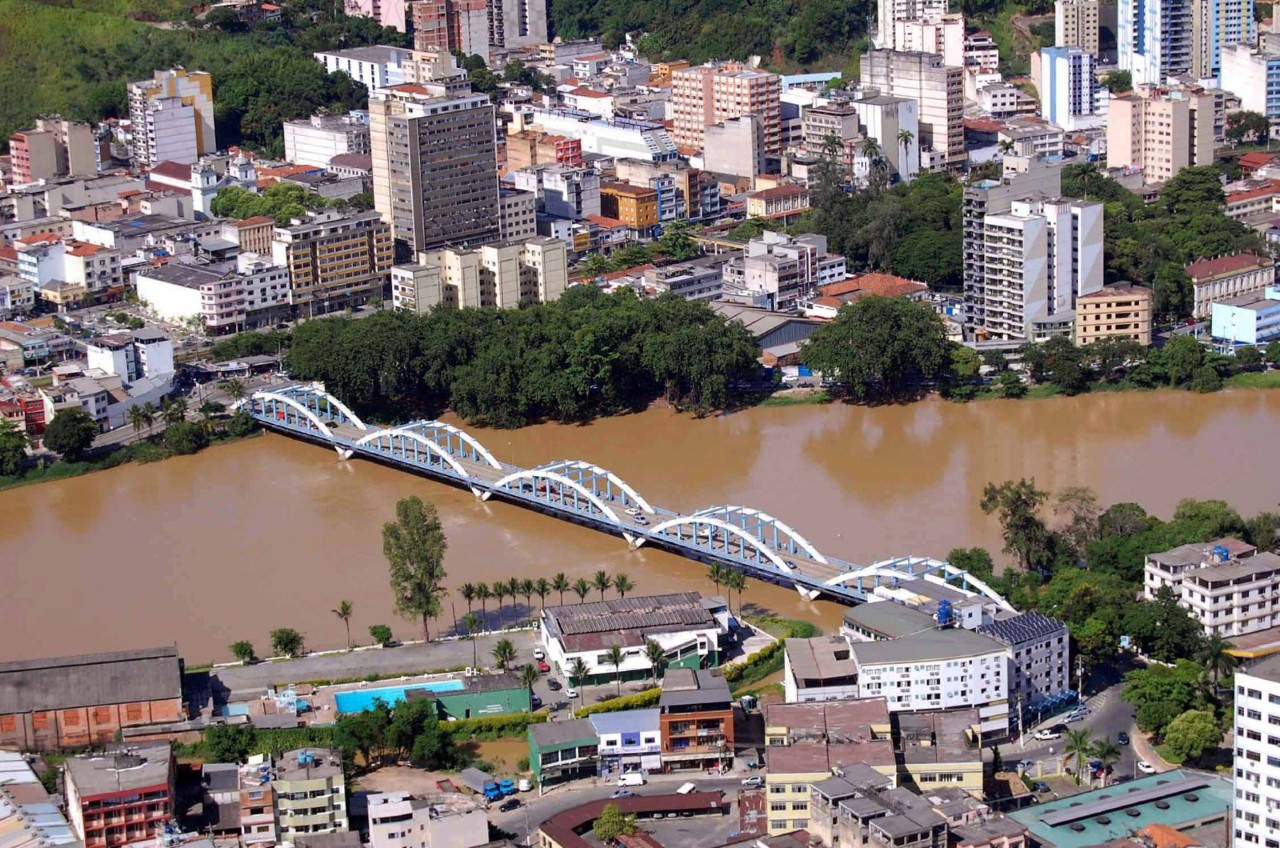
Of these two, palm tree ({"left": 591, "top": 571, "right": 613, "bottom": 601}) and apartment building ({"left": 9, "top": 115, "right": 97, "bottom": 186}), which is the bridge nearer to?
palm tree ({"left": 591, "top": 571, "right": 613, "bottom": 601})

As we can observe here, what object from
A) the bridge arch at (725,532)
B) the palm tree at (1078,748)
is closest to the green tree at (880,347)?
the bridge arch at (725,532)

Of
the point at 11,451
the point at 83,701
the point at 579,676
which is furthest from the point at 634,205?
the point at 83,701

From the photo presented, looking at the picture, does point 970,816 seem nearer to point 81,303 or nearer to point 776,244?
point 776,244

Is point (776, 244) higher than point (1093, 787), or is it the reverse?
point (776, 244)

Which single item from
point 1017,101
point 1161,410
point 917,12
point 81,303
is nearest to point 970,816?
point 1161,410

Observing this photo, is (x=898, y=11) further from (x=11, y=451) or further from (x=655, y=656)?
(x=655, y=656)
